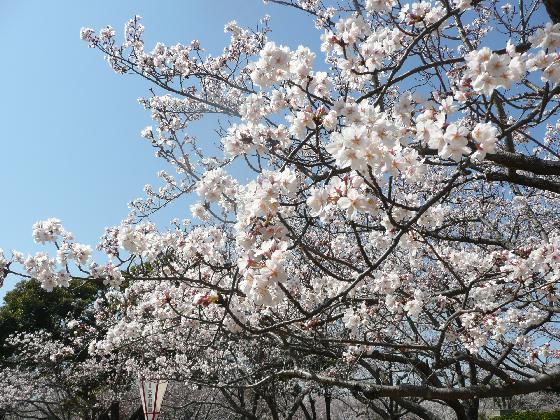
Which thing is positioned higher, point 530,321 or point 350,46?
point 350,46

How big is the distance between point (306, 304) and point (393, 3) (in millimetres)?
3308

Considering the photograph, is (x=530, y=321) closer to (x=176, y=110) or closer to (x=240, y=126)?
(x=240, y=126)

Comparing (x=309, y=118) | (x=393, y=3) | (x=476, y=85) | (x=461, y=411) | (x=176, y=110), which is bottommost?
(x=461, y=411)

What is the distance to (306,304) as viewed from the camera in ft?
16.5

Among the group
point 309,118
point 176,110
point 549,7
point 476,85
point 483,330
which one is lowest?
point 483,330

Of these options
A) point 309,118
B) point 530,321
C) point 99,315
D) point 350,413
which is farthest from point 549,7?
point 350,413

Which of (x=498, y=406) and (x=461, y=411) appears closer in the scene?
(x=461, y=411)

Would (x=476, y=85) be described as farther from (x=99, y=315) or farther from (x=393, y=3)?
(x=99, y=315)

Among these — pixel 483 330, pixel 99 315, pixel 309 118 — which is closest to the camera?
pixel 309 118

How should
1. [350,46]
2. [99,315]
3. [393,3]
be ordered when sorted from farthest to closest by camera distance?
[99,315] < [393,3] < [350,46]

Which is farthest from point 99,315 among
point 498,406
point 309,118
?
point 498,406

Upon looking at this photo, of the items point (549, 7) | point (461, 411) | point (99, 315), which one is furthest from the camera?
point (99, 315)

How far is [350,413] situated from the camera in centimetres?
1973

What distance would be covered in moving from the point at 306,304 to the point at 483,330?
1.92 m
